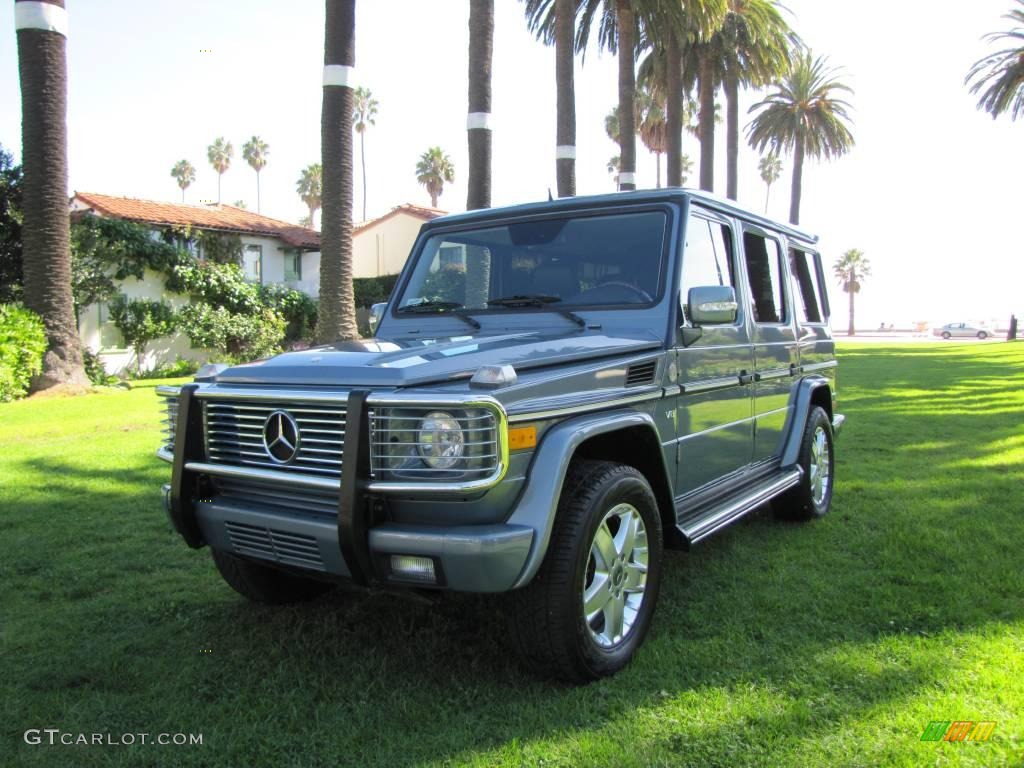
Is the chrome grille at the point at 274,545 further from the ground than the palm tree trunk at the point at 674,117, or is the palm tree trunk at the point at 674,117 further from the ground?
the palm tree trunk at the point at 674,117

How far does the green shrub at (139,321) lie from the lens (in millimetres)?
20250

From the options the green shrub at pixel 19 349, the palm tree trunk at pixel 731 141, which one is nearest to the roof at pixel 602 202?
the green shrub at pixel 19 349

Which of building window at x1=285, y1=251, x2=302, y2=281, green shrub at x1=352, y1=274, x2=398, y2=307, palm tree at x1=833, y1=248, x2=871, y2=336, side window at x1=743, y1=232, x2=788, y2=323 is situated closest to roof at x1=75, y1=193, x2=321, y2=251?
building window at x1=285, y1=251, x2=302, y2=281

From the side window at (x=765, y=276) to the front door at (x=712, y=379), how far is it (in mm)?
291

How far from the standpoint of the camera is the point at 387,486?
2.70m

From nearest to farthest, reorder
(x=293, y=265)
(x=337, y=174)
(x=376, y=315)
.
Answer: (x=376, y=315), (x=337, y=174), (x=293, y=265)

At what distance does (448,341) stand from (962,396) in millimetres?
12420

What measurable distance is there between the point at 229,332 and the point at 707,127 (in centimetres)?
1516

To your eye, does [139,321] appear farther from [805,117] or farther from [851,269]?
[851,269]

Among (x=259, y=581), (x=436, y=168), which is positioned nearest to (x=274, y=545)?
(x=259, y=581)

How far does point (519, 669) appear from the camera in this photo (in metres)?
3.20

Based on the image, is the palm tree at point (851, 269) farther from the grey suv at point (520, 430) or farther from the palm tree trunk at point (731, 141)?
the grey suv at point (520, 430)

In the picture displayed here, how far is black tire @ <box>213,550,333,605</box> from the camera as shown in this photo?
3771 millimetres

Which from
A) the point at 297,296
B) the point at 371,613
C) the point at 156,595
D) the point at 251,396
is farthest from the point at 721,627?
the point at 297,296
